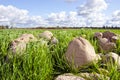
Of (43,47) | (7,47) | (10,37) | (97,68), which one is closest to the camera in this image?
(97,68)

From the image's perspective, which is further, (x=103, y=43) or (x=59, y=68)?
(x=103, y=43)

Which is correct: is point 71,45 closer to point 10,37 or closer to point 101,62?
point 101,62

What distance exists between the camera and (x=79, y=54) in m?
6.05

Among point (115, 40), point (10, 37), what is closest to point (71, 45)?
point (115, 40)

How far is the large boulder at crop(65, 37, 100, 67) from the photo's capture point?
237 inches

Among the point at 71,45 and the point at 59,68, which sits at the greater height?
the point at 71,45

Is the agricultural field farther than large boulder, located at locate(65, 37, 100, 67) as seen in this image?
No

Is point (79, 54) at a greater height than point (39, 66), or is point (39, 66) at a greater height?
point (79, 54)

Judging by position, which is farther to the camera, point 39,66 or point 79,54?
point 79,54

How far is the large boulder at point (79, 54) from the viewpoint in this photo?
237 inches

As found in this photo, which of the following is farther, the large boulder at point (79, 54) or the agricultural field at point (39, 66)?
the large boulder at point (79, 54)

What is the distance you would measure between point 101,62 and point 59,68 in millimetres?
895

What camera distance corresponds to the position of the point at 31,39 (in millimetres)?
6938

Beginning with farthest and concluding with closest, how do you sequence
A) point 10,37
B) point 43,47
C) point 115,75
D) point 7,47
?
point 10,37, point 7,47, point 43,47, point 115,75
